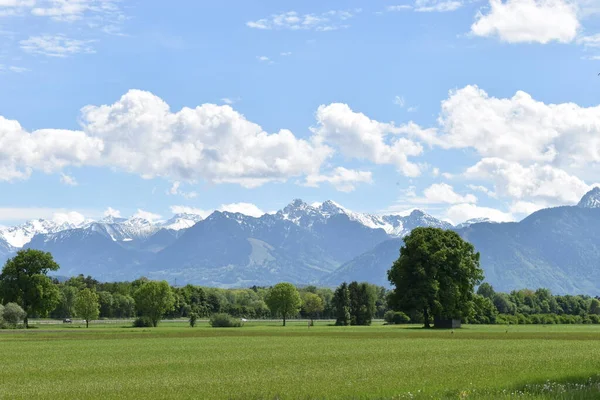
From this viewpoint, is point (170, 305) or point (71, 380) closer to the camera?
point (71, 380)

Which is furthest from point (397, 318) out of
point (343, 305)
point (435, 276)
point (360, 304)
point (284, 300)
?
point (435, 276)

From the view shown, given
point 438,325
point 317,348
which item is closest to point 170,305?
point 438,325

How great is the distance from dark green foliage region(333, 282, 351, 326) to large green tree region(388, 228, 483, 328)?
54.1 meters

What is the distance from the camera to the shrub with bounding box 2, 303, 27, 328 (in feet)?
391

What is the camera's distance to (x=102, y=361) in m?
50.0

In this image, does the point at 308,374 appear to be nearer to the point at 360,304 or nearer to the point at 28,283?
the point at 28,283

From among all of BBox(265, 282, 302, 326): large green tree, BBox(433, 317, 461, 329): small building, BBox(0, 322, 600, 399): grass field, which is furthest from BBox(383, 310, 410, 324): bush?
BBox(0, 322, 600, 399): grass field

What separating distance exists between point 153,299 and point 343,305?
4165cm

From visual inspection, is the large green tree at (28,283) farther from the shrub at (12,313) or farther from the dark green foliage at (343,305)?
the dark green foliage at (343,305)

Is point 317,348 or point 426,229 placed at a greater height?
point 426,229

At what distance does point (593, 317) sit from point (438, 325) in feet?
287

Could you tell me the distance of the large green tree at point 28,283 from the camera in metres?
131

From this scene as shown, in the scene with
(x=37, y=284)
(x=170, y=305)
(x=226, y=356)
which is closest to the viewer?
(x=226, y=356)

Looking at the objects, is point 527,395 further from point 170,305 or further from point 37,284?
point 170,305
